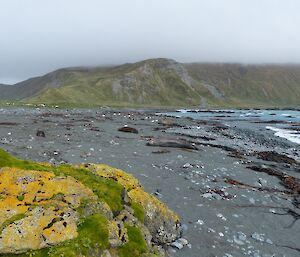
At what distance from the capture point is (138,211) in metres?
13.7

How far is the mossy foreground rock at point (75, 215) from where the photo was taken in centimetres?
1027

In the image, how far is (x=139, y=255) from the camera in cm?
1162

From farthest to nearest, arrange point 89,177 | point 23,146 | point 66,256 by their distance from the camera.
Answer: point 23,146
point 89,177
point 66,256

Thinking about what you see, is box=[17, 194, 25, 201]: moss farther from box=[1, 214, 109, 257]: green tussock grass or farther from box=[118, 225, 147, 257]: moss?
box=[118, 225, 147, 257]: moss

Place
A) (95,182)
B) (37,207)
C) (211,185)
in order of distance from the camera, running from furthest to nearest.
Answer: (211,185), (95,182), (37,207)

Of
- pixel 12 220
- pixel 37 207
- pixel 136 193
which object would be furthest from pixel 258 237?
pixel 12 220

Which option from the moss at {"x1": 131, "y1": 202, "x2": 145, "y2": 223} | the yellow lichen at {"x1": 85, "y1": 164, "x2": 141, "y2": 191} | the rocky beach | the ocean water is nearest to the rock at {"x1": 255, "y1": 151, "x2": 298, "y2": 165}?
the rocky beach

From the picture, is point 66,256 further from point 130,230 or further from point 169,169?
point 169,169

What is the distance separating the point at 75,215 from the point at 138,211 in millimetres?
2933

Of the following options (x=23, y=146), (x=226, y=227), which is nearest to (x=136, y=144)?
(x=23, y=146)

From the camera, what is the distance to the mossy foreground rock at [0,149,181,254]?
10.3m

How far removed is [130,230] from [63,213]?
2299 millimetres

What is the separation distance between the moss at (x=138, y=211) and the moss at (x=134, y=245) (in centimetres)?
103

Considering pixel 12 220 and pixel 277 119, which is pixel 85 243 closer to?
pixel 12 220
